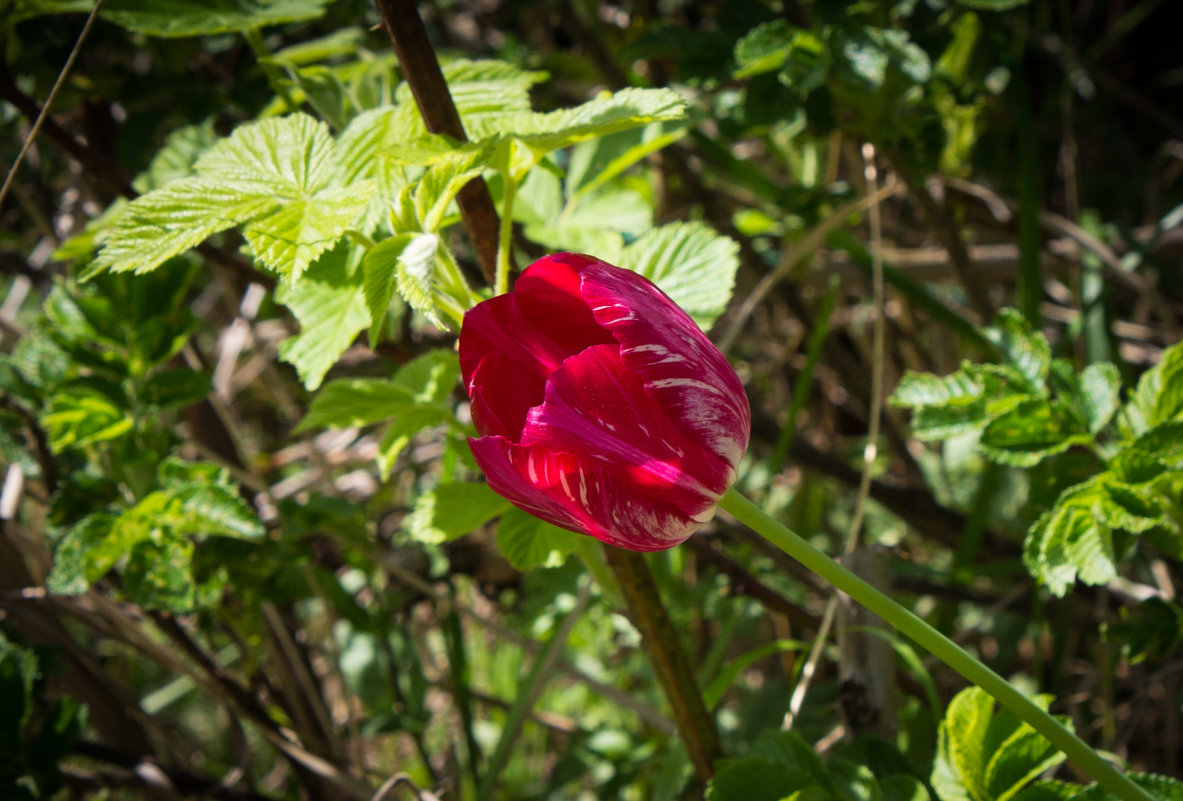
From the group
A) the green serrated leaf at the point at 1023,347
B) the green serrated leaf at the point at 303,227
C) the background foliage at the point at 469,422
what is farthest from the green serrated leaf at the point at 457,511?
the green serrated leaf at the point at 1023,347

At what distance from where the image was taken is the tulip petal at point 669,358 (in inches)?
18.0

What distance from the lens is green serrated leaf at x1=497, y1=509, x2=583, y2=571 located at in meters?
0.66

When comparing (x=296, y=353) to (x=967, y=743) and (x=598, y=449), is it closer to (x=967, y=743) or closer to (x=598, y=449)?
(x=598, y=449)

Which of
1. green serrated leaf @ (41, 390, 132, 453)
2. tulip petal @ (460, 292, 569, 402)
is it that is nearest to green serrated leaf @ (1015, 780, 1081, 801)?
tulip petal @ (460, 292, 569, 402)

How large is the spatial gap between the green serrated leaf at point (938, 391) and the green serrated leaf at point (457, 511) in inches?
14.2

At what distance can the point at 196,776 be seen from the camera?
1.10 m

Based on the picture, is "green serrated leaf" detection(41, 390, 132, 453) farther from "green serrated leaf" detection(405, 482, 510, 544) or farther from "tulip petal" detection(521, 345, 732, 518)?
"tulip petal" detection(521, 345, 732, 518)

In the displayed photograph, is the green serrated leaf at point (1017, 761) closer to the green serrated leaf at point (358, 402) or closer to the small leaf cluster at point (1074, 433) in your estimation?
the small leaf cluster at point (1074, 433)

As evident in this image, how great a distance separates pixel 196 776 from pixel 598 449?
0.92 metres

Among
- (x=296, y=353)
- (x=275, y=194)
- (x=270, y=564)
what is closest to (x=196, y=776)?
(x=270, y=564)

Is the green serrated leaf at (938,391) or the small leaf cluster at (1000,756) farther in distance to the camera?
the green serrated leaf at (938,391)

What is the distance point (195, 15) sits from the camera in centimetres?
79

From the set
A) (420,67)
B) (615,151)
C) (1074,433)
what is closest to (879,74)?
(615,151)

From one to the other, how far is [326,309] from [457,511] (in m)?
0.18
